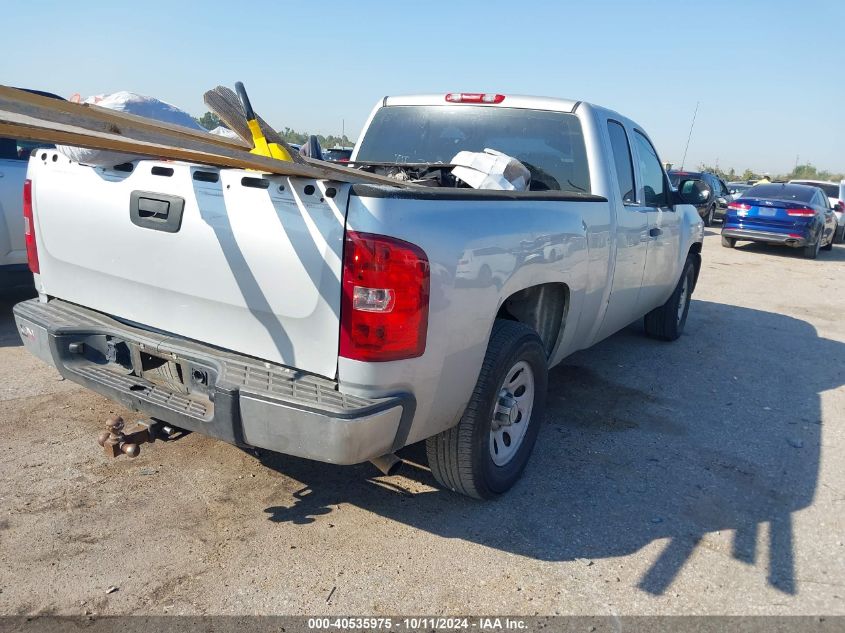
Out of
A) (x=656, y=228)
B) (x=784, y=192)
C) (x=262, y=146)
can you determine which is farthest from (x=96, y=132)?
(x=784, y=192)

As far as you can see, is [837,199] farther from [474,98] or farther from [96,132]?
[96,132]

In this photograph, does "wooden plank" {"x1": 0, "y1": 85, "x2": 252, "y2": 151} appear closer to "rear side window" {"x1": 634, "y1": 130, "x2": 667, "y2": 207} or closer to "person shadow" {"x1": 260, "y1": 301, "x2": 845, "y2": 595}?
"person shadow" {"x1": 260, "y1": 301, "x2": 845, "y2": 595}

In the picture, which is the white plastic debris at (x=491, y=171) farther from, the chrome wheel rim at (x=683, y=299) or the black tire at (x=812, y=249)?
the black tire at (x=812, y=249)


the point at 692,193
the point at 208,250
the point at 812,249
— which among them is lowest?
the point at 812,249

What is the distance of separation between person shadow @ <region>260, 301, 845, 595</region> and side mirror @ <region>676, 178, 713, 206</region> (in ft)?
4.67

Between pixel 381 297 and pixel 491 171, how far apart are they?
1833 millimetres

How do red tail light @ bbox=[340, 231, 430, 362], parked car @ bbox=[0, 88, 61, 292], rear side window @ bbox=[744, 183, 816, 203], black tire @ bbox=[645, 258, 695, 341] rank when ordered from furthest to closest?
1. rear side window @ bbox=[744, 183, 816, 203]
2. black tire @ bbox=[645, 258, 695, 341]
3. parked car @ bbox=[0, 88, 61, 292]
4. red tail light @ bbox=[340, 231, 430, 362]

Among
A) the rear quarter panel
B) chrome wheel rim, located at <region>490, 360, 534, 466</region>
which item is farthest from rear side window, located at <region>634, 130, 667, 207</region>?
chrome wheel rim, located at <region>490, 360, 534, 466</region>

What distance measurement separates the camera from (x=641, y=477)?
143 inches

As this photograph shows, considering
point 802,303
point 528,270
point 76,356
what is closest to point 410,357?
point 528,270

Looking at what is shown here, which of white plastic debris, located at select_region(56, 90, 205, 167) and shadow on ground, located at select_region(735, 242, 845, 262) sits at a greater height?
white plastic debris, located at select_region(56, 90, 205, 167)

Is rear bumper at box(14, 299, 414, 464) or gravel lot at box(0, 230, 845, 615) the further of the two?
gravel lot at box(0, 230, 845, 615)

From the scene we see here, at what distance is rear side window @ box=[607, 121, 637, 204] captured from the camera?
4.38 metres

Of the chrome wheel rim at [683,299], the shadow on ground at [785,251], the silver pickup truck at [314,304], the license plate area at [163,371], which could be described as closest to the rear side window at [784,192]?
the shadow on ground at [785,251]
